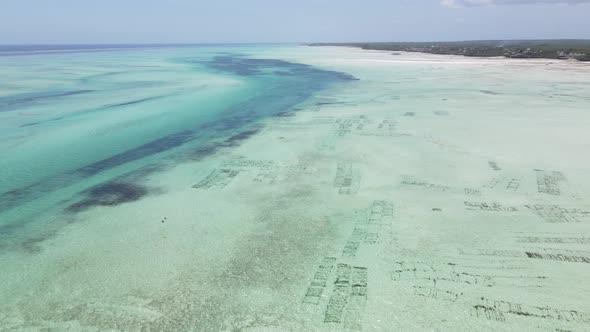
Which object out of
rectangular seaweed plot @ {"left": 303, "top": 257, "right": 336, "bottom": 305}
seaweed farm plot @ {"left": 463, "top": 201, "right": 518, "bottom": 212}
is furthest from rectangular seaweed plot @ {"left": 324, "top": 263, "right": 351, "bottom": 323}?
seaweed farm plot @ {"left": 463, "top": 201, "right": 518, "bottom": 212}

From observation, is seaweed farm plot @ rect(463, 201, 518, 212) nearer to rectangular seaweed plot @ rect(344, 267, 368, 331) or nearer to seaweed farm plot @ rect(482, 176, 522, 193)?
seaweed farm plot @ rect(482, 176, 522, 193)

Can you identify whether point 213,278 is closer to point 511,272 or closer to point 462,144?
point 511,272

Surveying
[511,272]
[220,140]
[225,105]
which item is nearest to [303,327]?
[511,272]

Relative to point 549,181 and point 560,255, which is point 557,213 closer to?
point 560,255

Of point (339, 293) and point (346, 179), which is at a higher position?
point (346, 179)

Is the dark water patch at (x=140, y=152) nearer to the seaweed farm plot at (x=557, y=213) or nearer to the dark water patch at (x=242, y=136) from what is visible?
the dark water patch at (x=242, y=136)

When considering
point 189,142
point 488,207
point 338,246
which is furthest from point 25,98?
point 488,207
